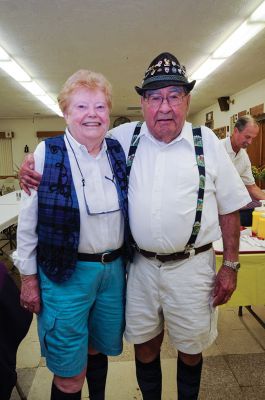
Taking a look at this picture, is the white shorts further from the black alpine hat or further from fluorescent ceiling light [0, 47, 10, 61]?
fluorescent ceiling light [0, 47, 10, 61]

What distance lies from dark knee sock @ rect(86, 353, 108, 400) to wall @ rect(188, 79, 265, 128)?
6.70m

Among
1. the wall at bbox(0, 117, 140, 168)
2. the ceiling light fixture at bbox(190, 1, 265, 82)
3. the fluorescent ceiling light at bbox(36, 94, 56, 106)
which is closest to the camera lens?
the ceiling light fixture at bbox(190, 1, 265, 82)

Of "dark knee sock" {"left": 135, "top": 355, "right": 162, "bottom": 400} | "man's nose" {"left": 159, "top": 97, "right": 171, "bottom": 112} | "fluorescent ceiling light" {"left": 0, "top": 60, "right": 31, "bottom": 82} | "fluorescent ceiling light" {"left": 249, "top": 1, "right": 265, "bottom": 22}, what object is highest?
"fluorescent ceiling light" {"left": 0, "top": 60, "right": 31, "bottom": 82}

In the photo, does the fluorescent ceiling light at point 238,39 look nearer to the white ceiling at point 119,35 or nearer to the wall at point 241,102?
the white ceiling at point 119,35

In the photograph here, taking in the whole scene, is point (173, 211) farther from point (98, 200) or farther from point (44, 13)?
point (44, 13)

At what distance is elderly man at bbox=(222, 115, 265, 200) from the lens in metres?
3.32

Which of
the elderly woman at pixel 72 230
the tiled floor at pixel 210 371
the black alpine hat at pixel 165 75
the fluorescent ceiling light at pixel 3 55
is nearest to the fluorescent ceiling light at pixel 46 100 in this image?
the fluorescent ceiling light at pixel 3 55

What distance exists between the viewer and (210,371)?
2236 mm

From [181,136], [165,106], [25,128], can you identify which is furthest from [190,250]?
[25,128]

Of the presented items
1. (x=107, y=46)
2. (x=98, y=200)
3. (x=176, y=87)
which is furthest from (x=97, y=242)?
(x=107, y=46)

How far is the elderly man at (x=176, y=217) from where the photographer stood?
1.50 metres

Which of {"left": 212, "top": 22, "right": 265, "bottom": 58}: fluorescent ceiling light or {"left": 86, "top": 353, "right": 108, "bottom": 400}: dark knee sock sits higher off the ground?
{"left": 212, "top": 22, "right": 265, "bottom": 58}: fluorescent ceiling light

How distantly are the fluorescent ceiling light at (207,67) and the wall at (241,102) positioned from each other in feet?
4.78

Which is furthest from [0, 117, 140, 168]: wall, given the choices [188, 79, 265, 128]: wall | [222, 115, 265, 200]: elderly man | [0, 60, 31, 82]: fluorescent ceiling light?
[222, 115, 265, 200]: elderly man
